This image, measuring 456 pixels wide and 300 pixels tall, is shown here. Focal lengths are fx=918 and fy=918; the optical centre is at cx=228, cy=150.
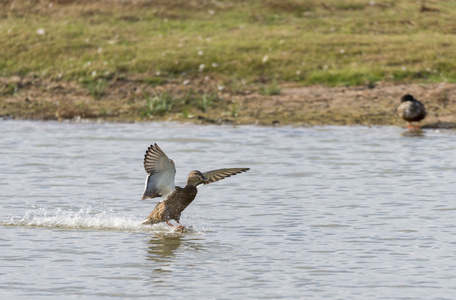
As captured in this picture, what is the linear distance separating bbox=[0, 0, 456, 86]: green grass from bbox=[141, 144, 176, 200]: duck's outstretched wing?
12453 millimetres

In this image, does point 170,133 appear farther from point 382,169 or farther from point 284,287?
point 284,287

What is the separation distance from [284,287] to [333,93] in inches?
596

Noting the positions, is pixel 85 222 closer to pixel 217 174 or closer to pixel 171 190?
pixel 171 190

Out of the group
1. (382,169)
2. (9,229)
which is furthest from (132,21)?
(9,229)

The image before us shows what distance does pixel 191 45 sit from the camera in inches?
1040

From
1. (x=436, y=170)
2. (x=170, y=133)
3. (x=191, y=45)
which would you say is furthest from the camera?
(x=191, y=45)

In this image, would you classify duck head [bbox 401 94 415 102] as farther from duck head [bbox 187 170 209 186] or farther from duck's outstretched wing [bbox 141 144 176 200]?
duck's outstretched wing [bbox 141 144 176 200]

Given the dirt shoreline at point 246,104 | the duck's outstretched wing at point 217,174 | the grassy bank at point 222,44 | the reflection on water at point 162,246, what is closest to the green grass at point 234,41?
the grassy bank at point 222,44

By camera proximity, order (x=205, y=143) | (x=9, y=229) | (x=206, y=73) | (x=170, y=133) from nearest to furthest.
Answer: (x=9, y=229), (x=205, y=143), (x=170, y=133), (x=206, y=73)

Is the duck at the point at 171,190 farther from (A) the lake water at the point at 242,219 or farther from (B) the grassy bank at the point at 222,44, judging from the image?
(B) the grassy bank at the point at 222,44

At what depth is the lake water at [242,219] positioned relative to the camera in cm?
854

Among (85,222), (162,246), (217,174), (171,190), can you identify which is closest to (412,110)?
(217,174)

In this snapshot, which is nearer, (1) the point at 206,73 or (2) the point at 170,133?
(2) the point at 170,133

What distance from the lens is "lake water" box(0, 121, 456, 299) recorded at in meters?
8.54
